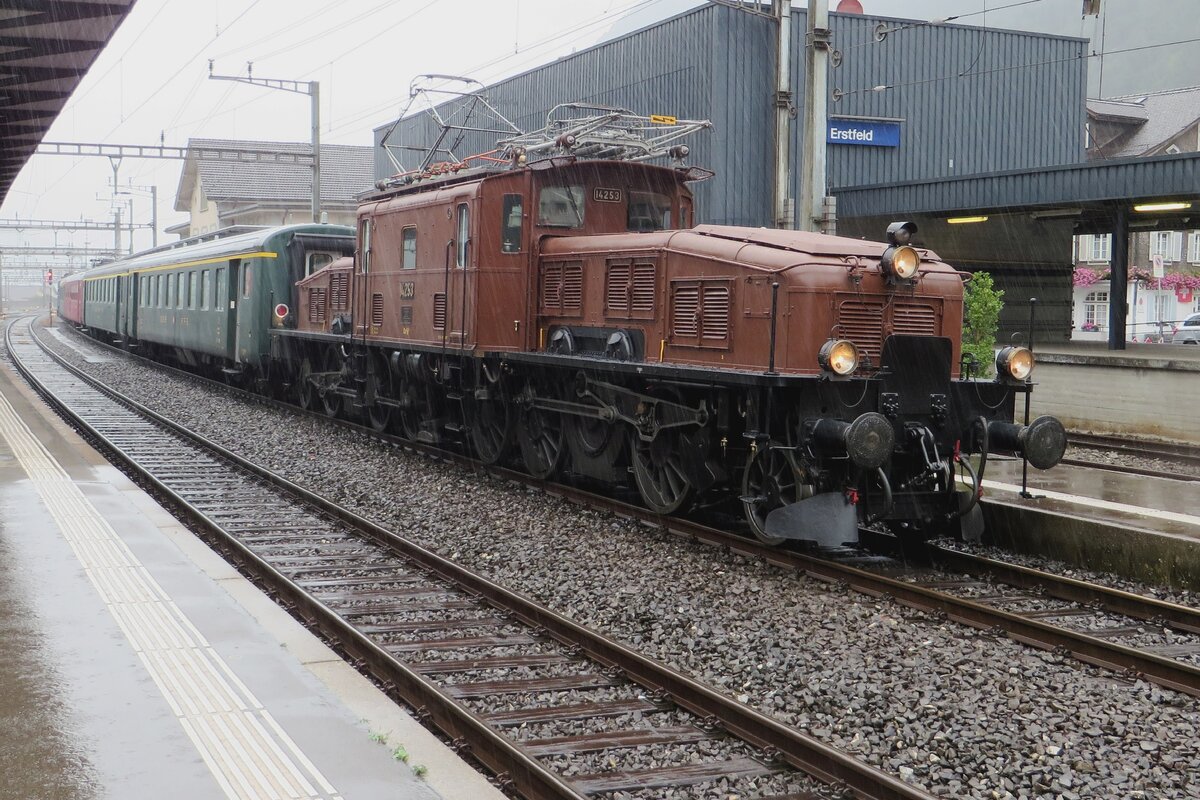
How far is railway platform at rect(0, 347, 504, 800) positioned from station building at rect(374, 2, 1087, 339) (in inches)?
748

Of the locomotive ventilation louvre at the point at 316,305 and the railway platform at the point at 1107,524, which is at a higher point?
the locomotive ventilation louvre at the point at 316,305

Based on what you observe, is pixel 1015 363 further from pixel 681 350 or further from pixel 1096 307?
pixel 1096 307

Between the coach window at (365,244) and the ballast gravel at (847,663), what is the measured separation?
5419 millimetres

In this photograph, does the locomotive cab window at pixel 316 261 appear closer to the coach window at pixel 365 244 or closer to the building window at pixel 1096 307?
the coach window at pixel 365 244

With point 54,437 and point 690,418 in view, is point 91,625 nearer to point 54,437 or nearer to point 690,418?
point 690,418

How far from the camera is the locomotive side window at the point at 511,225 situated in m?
11.8

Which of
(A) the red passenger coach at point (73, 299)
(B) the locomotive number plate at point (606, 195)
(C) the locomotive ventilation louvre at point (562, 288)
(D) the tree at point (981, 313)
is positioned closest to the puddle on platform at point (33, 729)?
(C) the locomotive ventilation louvre at point (562, 288)

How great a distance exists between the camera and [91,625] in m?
6.07

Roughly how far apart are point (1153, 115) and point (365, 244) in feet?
156

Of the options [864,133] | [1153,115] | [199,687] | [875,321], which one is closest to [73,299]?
[864,133]

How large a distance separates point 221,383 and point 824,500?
19.5m

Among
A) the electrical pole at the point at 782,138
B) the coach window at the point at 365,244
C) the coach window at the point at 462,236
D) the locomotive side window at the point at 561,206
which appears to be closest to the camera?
the locomotive side window at the point at 561,206

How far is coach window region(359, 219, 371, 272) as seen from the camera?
15492 mm

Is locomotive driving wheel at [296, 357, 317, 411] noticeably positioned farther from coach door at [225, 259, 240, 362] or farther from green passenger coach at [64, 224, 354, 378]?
coach door at [225, 259, 240, 362]
